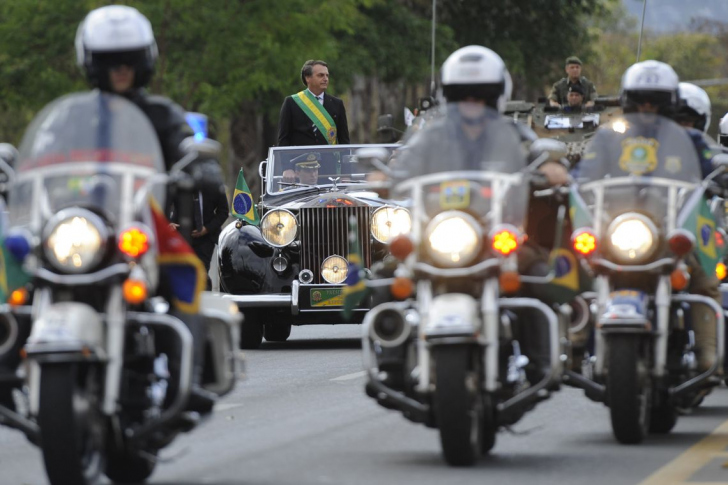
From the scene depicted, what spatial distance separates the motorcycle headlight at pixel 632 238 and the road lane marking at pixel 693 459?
978mm

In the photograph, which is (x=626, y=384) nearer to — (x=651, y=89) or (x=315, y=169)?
(x=651, y=89)

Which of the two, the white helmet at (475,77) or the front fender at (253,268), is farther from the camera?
the front fender at (253,268)

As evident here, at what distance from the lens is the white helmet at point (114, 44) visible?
27.0ft

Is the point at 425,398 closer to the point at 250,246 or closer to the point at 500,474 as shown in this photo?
the point at 500,474

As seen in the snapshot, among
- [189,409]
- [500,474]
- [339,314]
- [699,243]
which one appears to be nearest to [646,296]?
[699,243]

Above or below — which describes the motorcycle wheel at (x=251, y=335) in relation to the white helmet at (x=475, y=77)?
below

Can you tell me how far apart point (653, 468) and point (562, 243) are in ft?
6.13

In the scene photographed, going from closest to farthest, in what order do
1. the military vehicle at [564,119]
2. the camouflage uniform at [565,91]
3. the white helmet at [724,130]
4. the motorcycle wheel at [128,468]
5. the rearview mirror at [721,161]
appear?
the motorcycle wheel at [128,468] → the rearview mirror at [721,161] → the white helmet at [724,130] → the military vehicle at [564,119] → the camouflage uniform at [565,91]

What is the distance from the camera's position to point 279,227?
17141 millimetres

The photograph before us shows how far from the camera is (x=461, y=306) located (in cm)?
843

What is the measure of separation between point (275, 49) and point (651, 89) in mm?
23723

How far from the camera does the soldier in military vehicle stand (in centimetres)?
2308

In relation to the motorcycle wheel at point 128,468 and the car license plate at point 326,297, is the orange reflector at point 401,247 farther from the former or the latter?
the car license plate at point 326,297

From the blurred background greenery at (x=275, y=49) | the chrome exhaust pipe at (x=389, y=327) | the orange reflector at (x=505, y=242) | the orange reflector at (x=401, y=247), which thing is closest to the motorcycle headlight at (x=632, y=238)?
the orange reflector at (x=505, y=242)
